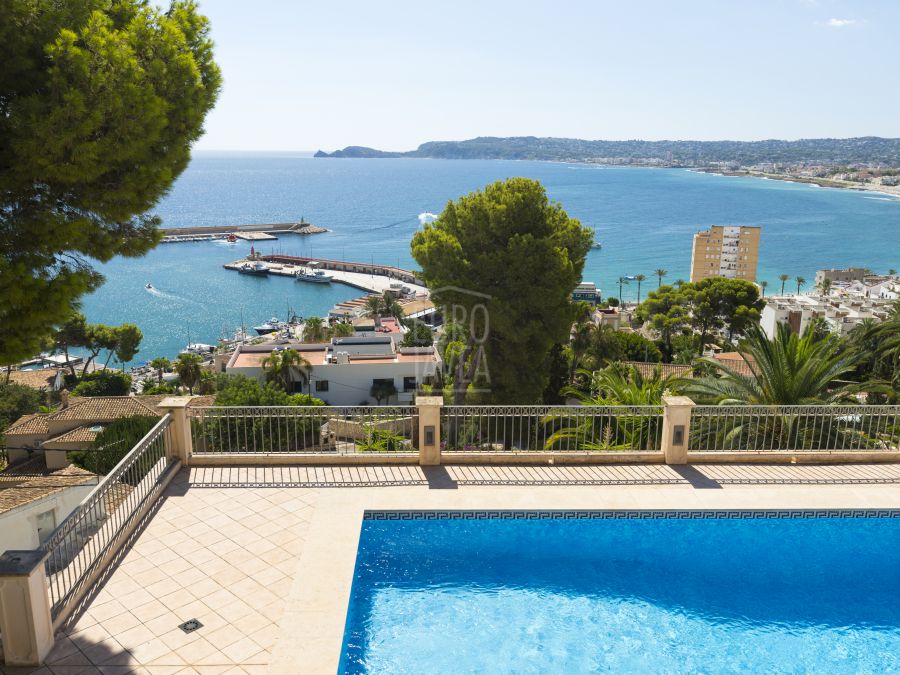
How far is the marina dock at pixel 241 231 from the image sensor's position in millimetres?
132163

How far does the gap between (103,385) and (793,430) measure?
44745 millimetres

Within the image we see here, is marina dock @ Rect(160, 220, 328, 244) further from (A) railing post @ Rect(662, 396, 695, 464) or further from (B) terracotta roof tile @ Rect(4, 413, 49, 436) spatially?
(A) railing post @ Rect(662, 396, 695, 464)

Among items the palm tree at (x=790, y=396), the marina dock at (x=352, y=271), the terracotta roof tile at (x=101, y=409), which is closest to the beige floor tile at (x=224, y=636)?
the palm tree at (x=790, y=396)

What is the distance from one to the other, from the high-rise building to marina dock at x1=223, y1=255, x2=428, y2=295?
42.1m

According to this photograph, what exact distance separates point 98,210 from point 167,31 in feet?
5.51

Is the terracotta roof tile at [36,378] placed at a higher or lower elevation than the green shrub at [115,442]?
lower

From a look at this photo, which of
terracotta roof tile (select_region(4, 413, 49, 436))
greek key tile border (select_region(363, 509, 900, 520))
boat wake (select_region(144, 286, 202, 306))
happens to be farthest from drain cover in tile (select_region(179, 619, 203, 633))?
boat wake (select_region(144, 286, 202, 306))

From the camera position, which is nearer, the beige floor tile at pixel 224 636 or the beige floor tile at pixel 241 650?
the beige floor tile at pixel 241 650

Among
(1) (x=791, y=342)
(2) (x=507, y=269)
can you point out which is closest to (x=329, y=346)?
(2) (x=507, y=269)

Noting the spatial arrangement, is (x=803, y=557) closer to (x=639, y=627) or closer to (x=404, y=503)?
(x=639, y=627)

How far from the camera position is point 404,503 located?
26.3 feet

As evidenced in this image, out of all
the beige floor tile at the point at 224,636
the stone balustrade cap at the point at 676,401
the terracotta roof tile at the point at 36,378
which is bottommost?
the terracotta roof tile at the point at 36,378

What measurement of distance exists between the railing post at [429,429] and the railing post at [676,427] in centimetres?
297

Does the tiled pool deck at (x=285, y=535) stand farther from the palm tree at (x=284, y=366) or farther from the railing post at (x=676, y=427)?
the palm tree at (x=284, y=366)
